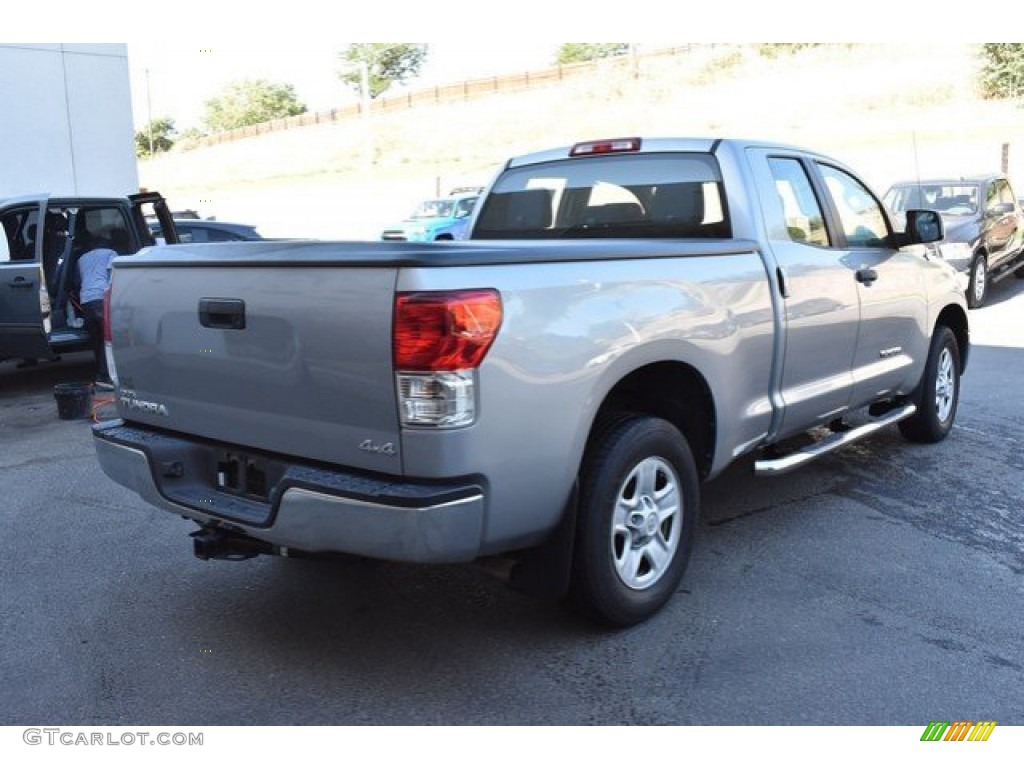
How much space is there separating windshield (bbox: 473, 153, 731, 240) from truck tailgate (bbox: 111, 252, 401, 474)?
206cm

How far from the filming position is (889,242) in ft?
18.8

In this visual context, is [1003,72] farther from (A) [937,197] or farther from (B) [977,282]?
(B) [977,282]

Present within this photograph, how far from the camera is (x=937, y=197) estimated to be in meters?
14.4

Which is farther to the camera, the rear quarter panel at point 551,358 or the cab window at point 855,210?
the cab window at point 855,210

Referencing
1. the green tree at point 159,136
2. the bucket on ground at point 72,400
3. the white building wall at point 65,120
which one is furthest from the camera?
the green tree at point 159,136

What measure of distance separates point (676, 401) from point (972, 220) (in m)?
11.5

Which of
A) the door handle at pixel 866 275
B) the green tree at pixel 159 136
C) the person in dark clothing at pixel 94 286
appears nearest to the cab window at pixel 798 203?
the door handle at pixel 866 275

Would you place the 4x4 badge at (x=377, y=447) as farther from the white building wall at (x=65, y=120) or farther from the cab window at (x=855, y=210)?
the white building wall at (x=65, y=120)

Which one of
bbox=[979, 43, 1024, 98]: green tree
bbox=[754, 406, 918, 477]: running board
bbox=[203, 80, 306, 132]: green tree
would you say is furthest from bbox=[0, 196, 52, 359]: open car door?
bbox=[203, 80, 306, 132]: green tree

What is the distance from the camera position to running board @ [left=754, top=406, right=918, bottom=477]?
14.8 ft

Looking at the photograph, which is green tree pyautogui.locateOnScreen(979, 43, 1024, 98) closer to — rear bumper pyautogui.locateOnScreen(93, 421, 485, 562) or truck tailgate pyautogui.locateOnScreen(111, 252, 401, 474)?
truck tailgate pyautogui.locateOnScreen(111, 252, 401, 474)

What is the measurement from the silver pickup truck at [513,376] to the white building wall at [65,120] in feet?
37.6

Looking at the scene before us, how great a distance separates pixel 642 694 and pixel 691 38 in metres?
6.66

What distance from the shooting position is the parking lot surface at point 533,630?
3217 millimetres
